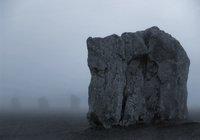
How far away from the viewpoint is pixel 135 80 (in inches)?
1816

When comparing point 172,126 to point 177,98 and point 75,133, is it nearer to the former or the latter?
point 177,98

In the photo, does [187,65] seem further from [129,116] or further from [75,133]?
[75,133]

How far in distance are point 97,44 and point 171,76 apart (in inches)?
264

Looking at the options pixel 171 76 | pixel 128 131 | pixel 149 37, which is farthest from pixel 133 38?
pixel 128 131

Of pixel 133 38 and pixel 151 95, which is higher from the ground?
pixel 133 38

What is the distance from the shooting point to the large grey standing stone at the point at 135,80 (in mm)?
45250

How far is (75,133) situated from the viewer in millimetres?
44875

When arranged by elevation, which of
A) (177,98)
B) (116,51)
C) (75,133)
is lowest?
(75,133)

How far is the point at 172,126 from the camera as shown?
4322cm

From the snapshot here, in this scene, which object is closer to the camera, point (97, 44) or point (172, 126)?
point (172, 126)

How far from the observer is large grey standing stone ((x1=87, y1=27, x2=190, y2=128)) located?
45250mm

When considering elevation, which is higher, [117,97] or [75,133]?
[117,97]

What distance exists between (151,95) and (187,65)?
403cm

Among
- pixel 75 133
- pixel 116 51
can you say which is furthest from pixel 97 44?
pixel 75 133
